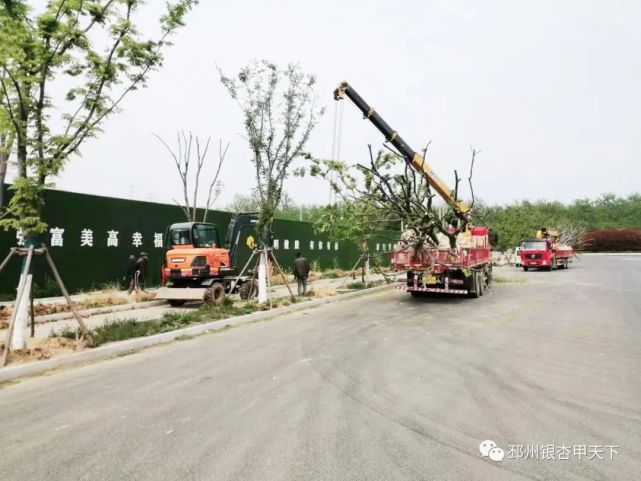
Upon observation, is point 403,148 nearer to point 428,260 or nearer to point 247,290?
point 428,260

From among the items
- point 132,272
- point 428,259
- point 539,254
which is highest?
point 428,259

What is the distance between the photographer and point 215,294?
45.0 feet

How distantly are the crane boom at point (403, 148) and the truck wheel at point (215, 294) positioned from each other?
6700 mm

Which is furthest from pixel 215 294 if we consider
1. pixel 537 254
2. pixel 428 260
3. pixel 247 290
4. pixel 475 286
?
pixel 537 254

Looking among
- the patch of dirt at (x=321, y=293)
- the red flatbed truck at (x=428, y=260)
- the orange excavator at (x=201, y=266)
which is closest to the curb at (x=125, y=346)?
the orange excavator at (x=201, y=266)

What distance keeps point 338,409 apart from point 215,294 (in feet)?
30.8

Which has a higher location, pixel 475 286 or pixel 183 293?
pixel 183 293

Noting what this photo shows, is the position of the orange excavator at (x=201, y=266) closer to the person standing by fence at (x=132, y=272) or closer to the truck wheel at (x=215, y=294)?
the truck wheel at (x=215, y=294)

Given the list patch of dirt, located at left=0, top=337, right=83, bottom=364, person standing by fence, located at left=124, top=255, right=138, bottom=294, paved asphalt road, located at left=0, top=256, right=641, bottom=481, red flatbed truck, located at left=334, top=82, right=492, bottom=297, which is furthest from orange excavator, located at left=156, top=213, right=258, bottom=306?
patch of dirt, located at left=0, top=337, right=83, bottom=364

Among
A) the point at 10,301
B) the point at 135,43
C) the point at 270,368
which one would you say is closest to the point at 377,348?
the point at 270,368

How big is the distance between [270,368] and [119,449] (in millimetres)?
2867

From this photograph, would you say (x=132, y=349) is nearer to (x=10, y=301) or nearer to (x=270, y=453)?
(x=270, y=453)

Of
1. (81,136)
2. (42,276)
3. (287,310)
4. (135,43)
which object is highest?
(135,43)

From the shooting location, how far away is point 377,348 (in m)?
7.95
